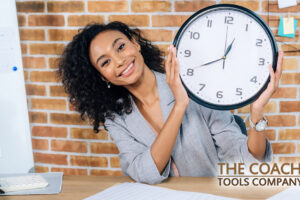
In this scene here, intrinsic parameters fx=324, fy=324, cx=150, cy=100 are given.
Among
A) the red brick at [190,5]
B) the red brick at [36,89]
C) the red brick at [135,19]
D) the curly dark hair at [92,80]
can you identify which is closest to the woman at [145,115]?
the curly dark hair at [92,80]

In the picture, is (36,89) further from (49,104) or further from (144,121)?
(144,121)

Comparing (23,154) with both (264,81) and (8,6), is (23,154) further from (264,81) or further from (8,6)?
(264,81)

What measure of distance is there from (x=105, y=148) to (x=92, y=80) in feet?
2.01

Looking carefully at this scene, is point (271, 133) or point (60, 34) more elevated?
point (60, 34)

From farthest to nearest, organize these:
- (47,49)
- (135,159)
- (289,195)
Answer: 1. (47,49)
2. (135,159)
3. (289,195)

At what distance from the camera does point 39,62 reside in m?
1.91

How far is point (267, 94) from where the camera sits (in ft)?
3.14

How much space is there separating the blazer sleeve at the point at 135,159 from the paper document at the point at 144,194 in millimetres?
44

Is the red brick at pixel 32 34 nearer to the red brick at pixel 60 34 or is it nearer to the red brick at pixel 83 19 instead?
the red brick at pixel 60 34

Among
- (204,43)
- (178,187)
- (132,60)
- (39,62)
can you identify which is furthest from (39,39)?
(178,187)

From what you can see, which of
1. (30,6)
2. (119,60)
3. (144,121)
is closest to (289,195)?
(144,121)

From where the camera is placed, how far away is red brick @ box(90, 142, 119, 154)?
1.95 meters

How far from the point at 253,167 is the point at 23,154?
1.15 metres

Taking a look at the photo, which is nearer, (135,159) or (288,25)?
(135,159)
